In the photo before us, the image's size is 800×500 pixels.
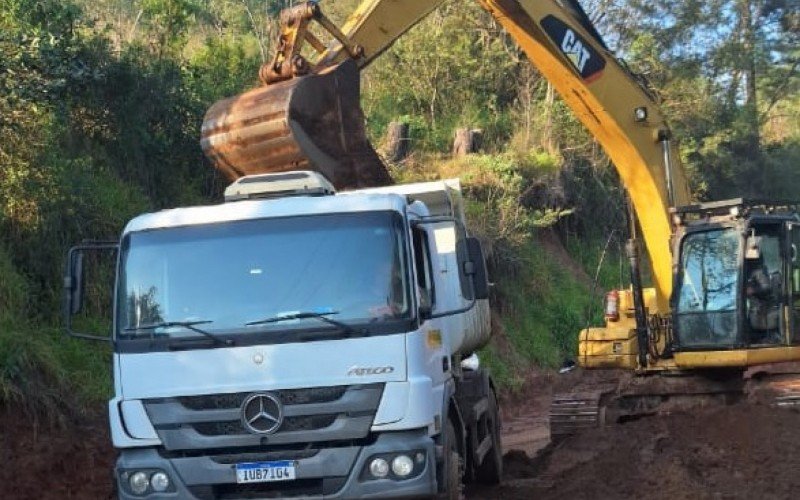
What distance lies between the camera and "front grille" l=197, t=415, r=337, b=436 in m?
7.99

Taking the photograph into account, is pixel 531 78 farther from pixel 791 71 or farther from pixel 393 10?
pixel 393 10

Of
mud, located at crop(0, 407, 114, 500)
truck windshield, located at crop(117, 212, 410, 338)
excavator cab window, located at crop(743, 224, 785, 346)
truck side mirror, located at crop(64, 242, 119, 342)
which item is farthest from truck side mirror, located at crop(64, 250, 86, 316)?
excavator cab window, located at crop(743, 224, 785, 346)

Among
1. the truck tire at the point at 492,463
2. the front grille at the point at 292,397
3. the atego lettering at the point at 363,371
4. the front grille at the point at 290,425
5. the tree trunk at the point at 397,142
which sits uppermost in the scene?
the tree trunk at the point at 397,142

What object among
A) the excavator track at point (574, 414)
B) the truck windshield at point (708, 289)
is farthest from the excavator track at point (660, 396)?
the truck windshield at point (708, 289)

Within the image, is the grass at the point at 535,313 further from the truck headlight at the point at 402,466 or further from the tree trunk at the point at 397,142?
the truck headlight at the point at 402,466

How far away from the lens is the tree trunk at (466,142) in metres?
27.2

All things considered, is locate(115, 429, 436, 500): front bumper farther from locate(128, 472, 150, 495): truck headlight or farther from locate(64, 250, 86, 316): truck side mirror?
locate(64, 250, 86, 316): truck side mirror

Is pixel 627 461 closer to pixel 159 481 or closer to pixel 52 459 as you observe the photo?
pixel 159 481

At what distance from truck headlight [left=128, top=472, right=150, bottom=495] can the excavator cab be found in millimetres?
7090

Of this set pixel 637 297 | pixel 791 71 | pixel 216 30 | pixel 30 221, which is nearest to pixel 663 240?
pixel 637 297

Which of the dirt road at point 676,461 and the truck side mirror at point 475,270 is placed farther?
the dirt road at point 676,461

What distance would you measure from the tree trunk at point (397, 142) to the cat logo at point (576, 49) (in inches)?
475

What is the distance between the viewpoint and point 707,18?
3612 cm

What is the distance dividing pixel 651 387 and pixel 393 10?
17.7 feet
